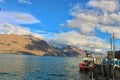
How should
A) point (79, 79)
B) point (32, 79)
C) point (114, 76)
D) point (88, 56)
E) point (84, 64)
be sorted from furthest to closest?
point (88, 56)
point (84, 64)
point (79, 79)
point (32, 79)
point (114, 76)

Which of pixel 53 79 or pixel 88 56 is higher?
pixel 88 56

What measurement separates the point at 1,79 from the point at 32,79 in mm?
11181

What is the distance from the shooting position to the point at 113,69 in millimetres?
73875

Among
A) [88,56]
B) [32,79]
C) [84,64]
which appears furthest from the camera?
[88,56]

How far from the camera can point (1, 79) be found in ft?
283

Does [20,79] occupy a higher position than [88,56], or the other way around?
[88,56]

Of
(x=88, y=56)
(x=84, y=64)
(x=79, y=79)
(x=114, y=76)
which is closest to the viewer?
(x=114, y=76)

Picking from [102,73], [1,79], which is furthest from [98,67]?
[1,79]

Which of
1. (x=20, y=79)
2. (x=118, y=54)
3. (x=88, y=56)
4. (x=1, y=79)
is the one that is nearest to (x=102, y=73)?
(x=118, y=54)

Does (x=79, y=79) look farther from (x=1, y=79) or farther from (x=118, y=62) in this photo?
(x=1, y=79)

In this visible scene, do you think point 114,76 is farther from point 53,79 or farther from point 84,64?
point 84,64

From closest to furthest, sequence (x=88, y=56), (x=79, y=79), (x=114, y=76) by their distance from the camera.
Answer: (x=114, y=76) < (x=79, y=79) < (x=88, y=56)

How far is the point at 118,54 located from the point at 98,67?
12167mm

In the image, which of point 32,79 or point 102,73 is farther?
point 32,79
